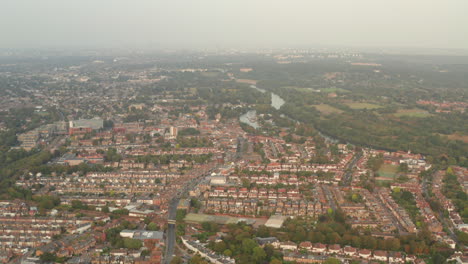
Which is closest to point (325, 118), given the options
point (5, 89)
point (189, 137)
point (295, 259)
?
point (189, 137)

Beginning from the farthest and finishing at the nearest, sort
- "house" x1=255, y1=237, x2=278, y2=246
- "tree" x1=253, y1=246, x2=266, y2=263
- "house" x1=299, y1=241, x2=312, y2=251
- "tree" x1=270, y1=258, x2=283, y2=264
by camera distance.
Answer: "house" x1=255, y1=237, x2=278, y2=246
"house" x1=299, y1=241, x2=312, y2=251
"tree" x1=253, y1=246, x2=266, y2=263
"tree" x1=270, y1=258, x2=283, y2=264

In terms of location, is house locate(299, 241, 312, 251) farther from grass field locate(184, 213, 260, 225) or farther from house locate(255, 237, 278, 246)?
grass field locate(184, 213, 260, 225)

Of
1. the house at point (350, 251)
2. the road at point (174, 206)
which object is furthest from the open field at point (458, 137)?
the house at point (350, 251)

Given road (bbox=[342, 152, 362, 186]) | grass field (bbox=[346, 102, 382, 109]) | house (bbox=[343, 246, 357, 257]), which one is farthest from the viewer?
grass field (bbox=[346, 102, 382, 109])

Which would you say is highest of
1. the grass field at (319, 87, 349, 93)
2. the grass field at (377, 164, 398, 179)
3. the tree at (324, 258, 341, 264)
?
the grass field at (319, 87, 349, 93)

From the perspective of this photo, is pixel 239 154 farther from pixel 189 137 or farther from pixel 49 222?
pixel 49 222

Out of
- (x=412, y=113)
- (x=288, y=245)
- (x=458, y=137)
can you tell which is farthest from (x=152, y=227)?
(x=412, y=113)

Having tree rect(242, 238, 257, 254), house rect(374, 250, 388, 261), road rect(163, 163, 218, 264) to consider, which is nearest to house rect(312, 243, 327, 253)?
house rect(374, 250, 388, 261)

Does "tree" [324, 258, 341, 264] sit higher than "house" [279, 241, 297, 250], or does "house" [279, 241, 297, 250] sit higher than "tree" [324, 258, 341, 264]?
"tree" [324, 258, 341, 264]
